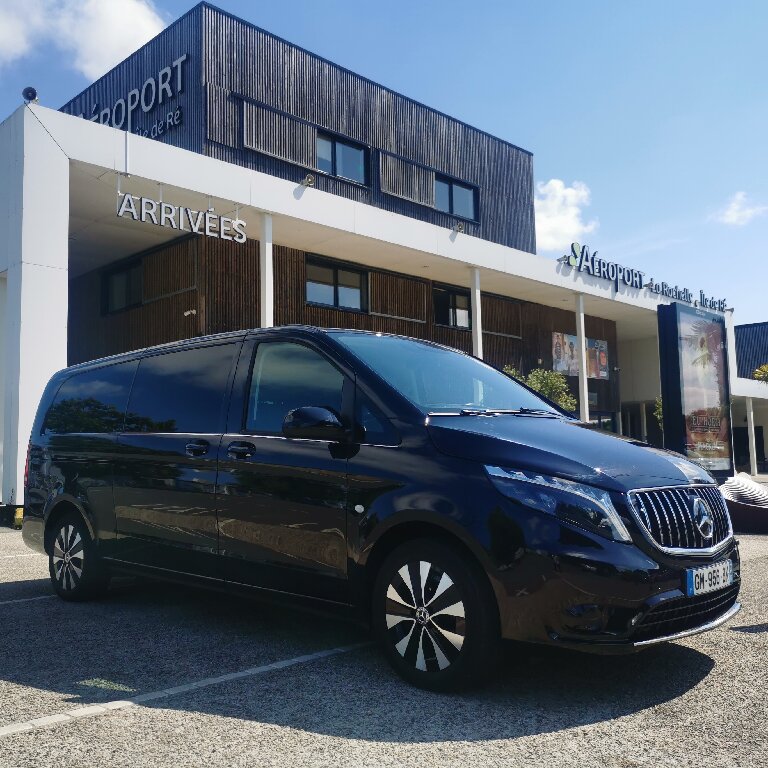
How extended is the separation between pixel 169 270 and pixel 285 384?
15.5m

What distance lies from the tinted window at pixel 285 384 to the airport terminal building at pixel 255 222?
9.32 m

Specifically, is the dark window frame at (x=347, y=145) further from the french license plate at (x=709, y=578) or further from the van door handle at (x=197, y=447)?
the french license plate at (x=709, y=578)

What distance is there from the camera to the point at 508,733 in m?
3.32

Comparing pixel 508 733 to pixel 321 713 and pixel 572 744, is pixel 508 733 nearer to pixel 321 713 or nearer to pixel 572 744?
pixel 572 744

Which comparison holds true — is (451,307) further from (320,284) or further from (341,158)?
(341,158)

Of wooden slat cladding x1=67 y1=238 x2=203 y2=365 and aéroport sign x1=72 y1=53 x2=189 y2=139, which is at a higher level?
aéroport sign x1=72 y1=53 x2=189 y2=139

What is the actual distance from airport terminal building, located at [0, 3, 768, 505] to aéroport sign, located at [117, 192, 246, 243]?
0.16ft

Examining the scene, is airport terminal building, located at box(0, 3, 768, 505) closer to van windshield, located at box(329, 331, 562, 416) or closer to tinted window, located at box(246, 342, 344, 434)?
tinted window, located at box(246, 342, 344, 434)

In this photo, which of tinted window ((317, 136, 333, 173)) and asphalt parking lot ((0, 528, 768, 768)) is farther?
tinted window ((317, 136, 333, 173))

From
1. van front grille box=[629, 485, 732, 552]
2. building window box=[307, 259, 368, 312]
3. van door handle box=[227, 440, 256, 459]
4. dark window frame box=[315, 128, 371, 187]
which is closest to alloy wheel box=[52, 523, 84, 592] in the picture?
van door handle box=[227, 440, 256, 459]

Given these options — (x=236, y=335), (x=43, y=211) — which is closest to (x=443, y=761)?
(x=236, y=335)

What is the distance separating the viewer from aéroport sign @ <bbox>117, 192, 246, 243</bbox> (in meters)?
14.6

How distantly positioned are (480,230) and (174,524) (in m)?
23.8

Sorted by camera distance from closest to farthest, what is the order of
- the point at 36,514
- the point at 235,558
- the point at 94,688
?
the point at 94,688 → the point at 235,558 → the point at 36,514
